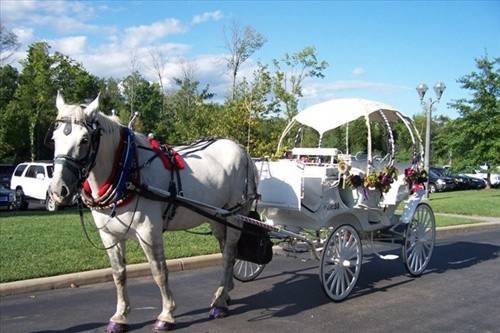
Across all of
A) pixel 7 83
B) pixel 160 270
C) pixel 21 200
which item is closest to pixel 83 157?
pixel 160 270

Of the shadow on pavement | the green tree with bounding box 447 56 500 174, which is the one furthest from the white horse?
the green tree with bounding box 447 56 500 174

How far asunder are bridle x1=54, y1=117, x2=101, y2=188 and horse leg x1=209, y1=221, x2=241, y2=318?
86.3 inches

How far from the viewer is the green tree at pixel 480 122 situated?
1137 inches

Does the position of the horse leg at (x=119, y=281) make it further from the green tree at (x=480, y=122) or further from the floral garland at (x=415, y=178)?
the green tree at (x=480, y=122)

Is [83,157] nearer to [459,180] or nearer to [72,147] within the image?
[72,147]

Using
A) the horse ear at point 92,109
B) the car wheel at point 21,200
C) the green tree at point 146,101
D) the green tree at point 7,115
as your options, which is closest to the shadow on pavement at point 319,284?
the horse ear at point 92,109

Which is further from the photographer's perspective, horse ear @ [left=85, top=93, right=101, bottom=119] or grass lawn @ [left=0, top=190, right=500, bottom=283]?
grass lawn @ [left=0, top=190, right=500, bottom=283]

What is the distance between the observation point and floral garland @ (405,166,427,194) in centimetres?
906

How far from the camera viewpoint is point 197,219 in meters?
6.12

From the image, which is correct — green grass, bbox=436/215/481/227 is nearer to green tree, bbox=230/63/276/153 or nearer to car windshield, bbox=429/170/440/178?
green tree, bbox=230/63/276/153

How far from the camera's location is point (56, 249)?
934cm

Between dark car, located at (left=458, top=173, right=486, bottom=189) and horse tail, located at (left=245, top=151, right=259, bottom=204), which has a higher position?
horse tail, located at (left=245, top=151, right=259, bottom=204)

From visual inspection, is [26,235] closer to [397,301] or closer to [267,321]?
[267,321]

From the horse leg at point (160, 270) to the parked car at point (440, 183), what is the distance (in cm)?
3578
